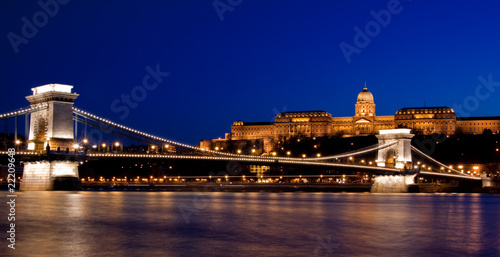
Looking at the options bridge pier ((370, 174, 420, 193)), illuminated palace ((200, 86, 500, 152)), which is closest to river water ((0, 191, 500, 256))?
bridge pier ((370, 174, 420, 193))

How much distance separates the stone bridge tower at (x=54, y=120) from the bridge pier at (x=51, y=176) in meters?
1.35

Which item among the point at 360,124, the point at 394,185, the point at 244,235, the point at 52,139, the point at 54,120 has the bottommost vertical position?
the point at 244,235

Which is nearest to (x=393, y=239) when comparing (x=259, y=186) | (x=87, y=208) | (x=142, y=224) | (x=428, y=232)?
(x=428, y=232)

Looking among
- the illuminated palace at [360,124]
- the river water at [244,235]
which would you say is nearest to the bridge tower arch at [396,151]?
the river water at [244,235]

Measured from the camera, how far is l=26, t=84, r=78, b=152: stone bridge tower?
46.1 m

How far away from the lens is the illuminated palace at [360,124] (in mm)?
155875

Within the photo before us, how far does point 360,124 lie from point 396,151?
9273 cm

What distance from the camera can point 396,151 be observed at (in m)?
70.2

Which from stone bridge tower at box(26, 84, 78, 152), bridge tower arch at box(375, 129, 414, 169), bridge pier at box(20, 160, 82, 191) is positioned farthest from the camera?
bridge tower arch at box(375, 129, 414, 169)

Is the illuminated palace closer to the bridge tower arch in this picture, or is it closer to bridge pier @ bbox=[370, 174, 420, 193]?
the bridge tower arch

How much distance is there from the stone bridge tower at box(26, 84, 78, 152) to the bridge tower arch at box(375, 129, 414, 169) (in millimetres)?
34534

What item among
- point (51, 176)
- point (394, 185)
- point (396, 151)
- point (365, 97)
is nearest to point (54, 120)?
point (51, 176)

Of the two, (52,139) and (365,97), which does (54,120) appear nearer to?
(52,139)

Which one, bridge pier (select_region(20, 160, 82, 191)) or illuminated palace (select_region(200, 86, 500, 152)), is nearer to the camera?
bridge pier (select_region(20, 160, 82, 191))
